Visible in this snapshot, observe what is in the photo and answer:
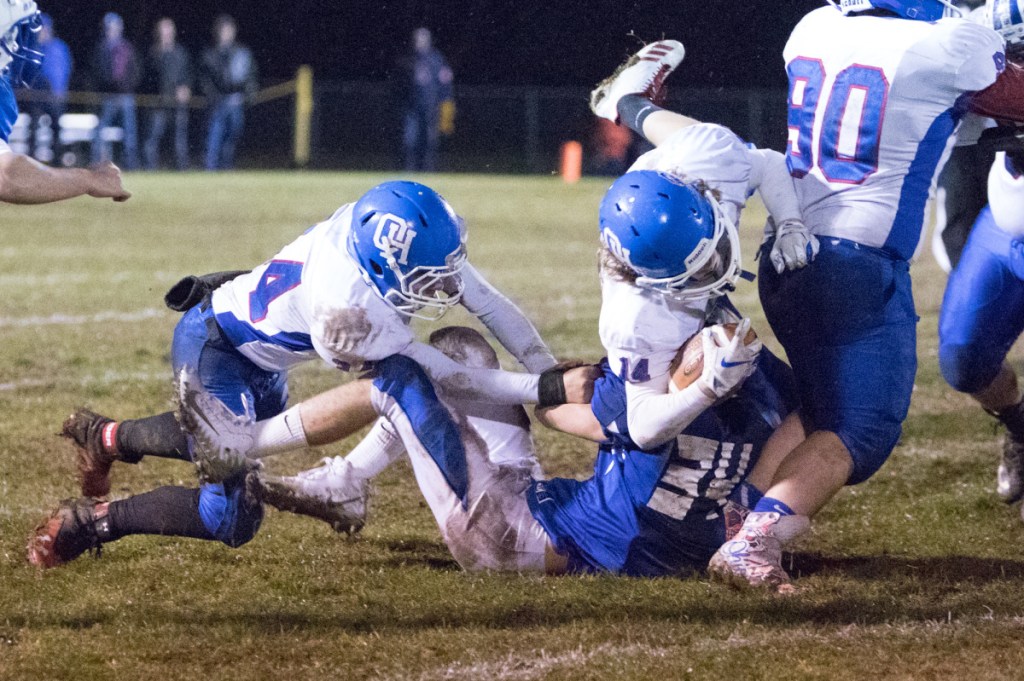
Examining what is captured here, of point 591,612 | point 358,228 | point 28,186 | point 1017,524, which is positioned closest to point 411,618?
point 591,612

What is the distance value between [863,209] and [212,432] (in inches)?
75.5

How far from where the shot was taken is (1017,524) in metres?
4.23

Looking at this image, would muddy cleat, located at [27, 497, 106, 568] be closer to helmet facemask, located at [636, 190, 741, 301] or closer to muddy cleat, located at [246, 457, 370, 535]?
muddy cleat, located at [246, 457, 370, 535]

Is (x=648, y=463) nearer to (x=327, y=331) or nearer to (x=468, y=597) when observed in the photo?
(x=468, y=597)

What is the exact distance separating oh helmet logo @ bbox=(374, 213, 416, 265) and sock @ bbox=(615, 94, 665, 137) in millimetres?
932

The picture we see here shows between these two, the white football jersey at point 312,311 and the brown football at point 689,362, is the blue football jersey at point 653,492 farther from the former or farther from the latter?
the white football jersey at point 312,311

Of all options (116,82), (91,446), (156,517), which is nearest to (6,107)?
(91,446)

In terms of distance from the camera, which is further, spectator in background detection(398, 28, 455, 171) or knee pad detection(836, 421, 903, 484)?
spectator in background detection(398, 28, 455, 171)

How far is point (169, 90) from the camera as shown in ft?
65.4

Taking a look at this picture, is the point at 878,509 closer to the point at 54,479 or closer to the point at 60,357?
the point at 54,479

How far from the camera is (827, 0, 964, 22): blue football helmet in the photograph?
12.4 ft

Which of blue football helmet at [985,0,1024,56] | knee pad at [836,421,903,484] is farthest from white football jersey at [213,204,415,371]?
blue football helmet at [985,0,1024,56]

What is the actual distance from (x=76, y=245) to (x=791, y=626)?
8.81 m

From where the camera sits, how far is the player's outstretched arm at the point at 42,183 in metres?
3.79
